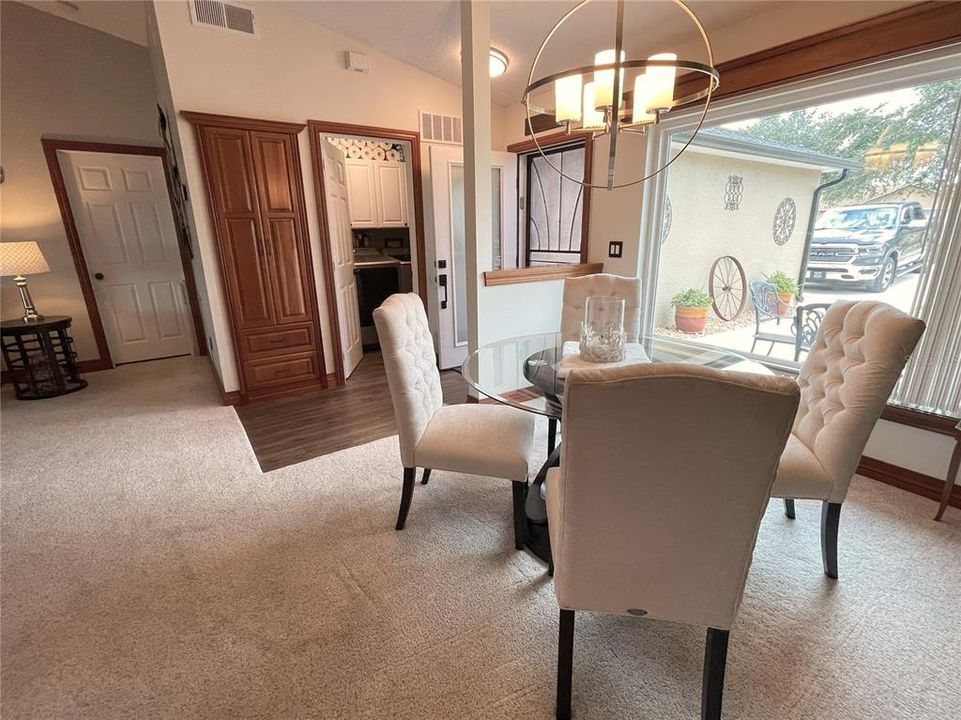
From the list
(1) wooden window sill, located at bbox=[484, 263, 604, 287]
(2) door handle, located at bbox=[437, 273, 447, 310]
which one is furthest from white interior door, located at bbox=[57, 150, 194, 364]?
(1) wooden window sill, located at bbox=[484, 263, 604, 287]

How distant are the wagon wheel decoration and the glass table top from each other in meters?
1.14

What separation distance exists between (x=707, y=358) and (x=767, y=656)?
122cm

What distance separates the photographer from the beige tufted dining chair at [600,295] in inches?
99.3

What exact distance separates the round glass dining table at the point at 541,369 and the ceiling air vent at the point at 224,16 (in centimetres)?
276

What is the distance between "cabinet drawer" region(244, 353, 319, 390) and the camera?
3.41 metres

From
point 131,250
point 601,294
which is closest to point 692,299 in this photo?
point 601,294

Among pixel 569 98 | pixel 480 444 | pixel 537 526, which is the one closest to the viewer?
pixel 569 98

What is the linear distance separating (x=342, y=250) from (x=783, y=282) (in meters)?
3.41

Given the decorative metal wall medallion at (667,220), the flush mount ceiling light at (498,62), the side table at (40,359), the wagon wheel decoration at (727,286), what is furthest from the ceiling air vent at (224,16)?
the wagon wheel decoration at (727,286)

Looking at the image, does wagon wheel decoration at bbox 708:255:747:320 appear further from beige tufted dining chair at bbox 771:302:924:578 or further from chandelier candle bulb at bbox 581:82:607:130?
chandelier candle bulb at bbox 581:82:607:130

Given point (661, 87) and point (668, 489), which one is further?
point (661, 87)

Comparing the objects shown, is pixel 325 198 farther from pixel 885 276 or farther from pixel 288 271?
pixel 885 276

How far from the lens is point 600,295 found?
250 centimetres

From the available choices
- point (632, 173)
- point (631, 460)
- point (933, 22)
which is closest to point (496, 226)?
point (632, 173)
